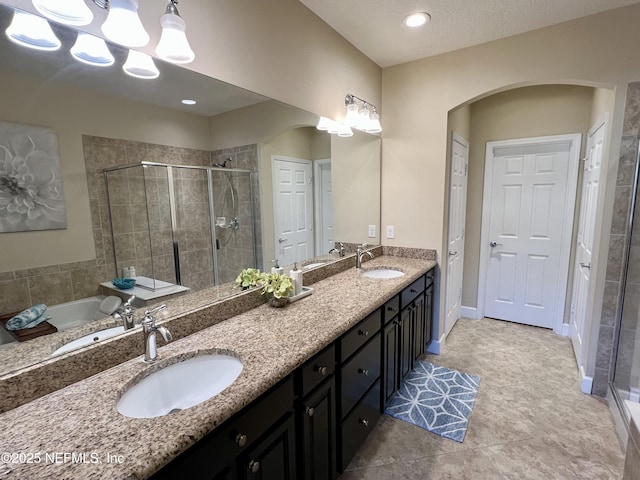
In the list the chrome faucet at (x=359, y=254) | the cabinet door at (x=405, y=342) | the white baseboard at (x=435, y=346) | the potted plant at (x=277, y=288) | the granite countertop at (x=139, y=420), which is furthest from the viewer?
the white baseboard at (x=435, y=346)

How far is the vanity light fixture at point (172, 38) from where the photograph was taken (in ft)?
3.82

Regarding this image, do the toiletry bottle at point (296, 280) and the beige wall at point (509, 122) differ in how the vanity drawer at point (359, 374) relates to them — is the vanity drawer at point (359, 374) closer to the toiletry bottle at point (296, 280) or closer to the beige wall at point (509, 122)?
the toiletry bottle at point (296, 280)

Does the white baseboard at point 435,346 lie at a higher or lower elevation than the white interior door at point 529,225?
lower

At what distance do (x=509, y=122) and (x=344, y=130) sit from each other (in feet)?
6.51

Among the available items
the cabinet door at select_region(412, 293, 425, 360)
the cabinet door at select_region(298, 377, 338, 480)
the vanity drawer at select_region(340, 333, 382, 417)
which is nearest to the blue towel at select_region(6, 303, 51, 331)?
the cabinet door at select_region(298, 377, 338, 480)

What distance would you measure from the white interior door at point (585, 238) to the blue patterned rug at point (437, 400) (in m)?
0.98

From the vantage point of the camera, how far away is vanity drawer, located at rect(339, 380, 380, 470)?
158 cm

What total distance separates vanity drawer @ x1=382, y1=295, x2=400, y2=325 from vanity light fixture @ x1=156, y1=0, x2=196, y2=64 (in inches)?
63.3

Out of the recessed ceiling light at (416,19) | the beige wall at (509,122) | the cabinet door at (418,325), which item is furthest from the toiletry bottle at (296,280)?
the beige wall at (509,122)

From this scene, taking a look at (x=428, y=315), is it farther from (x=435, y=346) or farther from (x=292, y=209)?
(x=292, y=209)

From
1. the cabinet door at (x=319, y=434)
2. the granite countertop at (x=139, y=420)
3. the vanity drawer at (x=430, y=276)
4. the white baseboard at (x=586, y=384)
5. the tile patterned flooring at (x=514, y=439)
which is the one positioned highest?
the granite countertop at (x=139, y=420)

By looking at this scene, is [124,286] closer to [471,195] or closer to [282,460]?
[282,460]

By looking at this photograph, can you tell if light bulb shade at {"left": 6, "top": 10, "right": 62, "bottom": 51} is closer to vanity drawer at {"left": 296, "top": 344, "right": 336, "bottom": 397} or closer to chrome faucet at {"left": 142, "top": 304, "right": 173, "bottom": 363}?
chrome faucet at {"left": 142, "top": 304, "right": 173, "bottom": 363}

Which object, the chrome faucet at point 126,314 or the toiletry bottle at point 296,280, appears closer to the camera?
the chrome faucet at point 126,314
